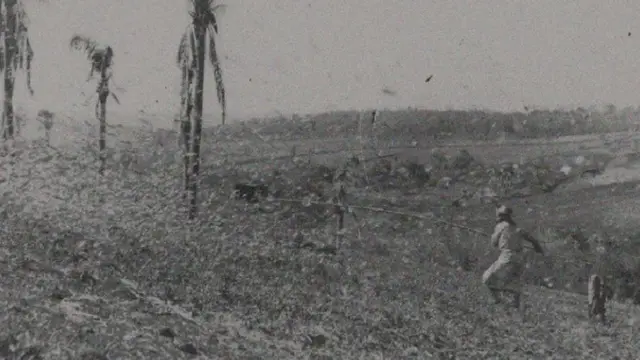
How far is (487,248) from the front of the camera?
25125 mm

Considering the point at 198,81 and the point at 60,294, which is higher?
the point at 198,81

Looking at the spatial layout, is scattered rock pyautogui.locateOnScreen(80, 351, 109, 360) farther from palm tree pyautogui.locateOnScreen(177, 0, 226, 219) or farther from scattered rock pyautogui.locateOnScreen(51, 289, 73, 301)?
palm tree pyautogui.locateOnScreen(177, 0, 226, 219)

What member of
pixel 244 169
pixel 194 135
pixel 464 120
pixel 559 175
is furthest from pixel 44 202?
pixel 464 120

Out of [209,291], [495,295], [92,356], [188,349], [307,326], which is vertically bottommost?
[495,295]

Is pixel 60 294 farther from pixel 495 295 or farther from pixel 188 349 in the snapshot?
pixel 495 295

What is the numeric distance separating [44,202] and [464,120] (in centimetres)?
3239

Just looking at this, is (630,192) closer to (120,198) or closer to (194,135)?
(194,135)

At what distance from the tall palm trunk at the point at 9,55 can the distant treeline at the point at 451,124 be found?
18.9 m

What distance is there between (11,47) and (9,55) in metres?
0.35

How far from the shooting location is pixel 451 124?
3978cm

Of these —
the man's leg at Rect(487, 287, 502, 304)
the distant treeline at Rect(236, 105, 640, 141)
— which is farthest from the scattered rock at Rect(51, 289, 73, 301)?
the distant treeline at Rect(236, 105, 640, 141)

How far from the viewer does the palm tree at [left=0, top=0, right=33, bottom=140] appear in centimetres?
1895

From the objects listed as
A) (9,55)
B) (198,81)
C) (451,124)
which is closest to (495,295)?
(198,81)

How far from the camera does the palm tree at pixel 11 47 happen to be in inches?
746
